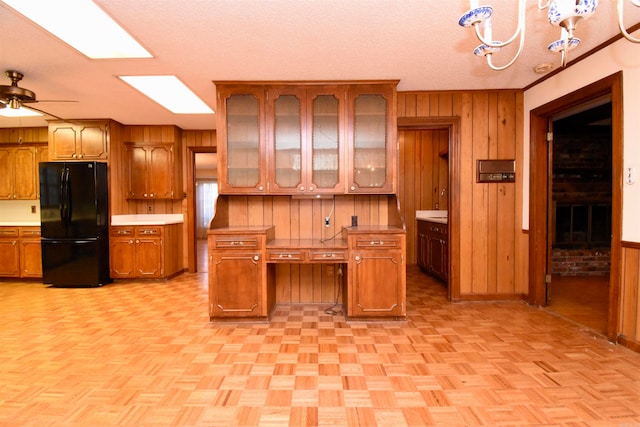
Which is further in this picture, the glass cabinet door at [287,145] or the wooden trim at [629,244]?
the glass cabinet door at [287,145]

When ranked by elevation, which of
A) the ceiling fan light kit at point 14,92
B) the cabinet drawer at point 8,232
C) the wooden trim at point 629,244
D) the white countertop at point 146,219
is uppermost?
the ceiling fan light kit at point 14,92

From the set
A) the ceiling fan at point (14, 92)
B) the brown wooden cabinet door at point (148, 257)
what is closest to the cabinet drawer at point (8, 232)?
the brown wooden cabinet door at point (148, 257)

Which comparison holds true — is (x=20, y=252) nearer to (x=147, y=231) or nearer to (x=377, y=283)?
(x=147, y=231)

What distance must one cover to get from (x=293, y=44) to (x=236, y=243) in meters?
1.78

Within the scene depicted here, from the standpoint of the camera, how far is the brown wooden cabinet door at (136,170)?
5.16 m

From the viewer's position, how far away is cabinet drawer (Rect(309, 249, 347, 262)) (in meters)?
3.08

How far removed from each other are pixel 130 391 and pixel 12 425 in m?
0.53

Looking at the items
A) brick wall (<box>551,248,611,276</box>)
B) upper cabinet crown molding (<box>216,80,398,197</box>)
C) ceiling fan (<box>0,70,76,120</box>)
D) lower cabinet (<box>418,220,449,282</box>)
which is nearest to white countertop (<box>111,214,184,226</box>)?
ceiling fan (<box>0,70,76,120</box>)

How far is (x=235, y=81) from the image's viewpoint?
326cm

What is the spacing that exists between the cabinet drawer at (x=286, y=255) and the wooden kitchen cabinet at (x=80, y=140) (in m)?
3.43

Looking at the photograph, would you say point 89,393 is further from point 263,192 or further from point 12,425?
point 263,192

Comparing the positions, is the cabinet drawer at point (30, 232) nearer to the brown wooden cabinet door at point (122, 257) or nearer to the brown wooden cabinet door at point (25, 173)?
the brown wooden cabinet door at point (25, 173)

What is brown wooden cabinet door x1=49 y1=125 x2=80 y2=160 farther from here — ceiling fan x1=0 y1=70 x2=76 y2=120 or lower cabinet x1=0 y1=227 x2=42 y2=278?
ceiling fan x1=0 y1=70 x2=76 y2=120

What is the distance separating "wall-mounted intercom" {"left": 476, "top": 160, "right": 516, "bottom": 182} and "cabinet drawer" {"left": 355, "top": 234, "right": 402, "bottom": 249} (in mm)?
1456
